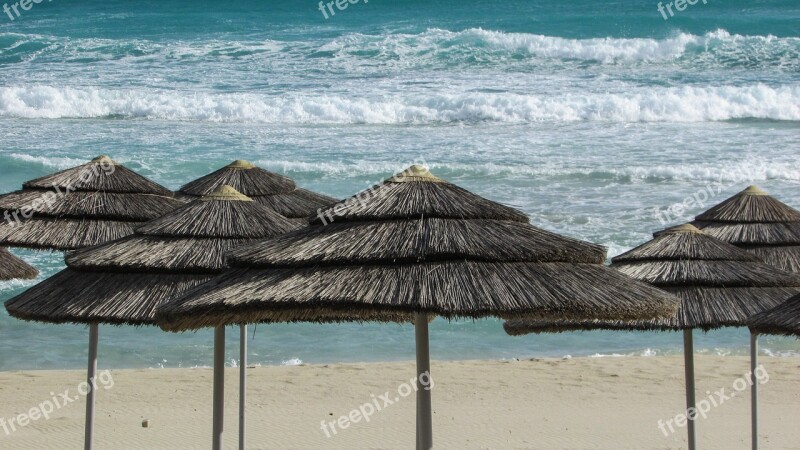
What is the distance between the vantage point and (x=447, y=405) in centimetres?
1007

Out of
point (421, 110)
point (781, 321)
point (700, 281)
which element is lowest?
point (781, 321)

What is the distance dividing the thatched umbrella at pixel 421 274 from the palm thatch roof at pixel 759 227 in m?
4.30

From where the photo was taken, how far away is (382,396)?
10289 millimetres

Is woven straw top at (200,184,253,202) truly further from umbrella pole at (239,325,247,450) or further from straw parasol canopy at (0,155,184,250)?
straw parasol canopy at (0,155,184,250)

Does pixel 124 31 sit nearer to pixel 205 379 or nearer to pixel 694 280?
pixel 205 379

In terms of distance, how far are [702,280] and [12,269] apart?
4.61 metres

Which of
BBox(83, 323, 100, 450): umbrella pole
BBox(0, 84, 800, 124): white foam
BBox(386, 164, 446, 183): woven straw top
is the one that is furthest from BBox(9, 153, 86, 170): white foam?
BBox(386, 164, 446, 183): woven straw top

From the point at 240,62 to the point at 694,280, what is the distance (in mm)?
28476

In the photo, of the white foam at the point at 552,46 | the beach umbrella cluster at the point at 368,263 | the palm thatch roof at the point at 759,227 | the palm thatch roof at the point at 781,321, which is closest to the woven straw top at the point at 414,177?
the beach umbrella cluster at the point at 368,263

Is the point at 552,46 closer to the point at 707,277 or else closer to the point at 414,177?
the point at 707,277

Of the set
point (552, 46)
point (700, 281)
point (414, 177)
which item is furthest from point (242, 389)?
point (552, 46)

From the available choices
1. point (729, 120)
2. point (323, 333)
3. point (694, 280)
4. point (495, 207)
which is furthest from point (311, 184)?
point (495, 207)

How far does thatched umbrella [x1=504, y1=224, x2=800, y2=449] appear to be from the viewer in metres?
6.65

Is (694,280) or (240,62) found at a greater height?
(240,62)
